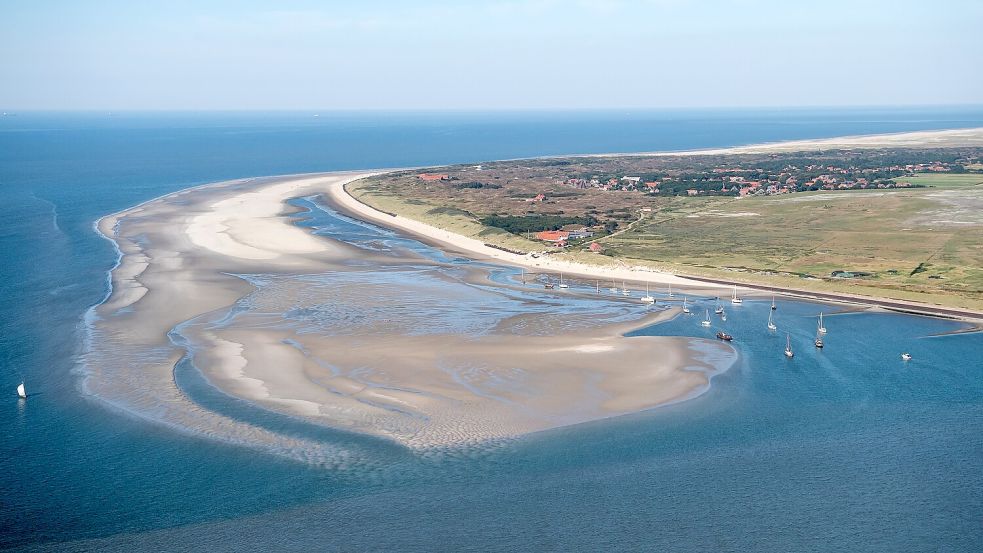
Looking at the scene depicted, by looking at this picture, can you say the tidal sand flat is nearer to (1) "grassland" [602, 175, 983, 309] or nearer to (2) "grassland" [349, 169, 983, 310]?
(2) "grassland" [349, 169, 983, 310]

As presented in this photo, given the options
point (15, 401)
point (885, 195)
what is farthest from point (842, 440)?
point (885, 195)

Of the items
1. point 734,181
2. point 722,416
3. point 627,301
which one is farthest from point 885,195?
point 722,416

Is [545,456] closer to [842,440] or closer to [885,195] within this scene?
[842,440]

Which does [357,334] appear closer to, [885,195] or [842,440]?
[842,440]

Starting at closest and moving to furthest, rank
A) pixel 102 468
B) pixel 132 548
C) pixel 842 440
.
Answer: pixel 132 548, pixel 102 468, pixel 842 440

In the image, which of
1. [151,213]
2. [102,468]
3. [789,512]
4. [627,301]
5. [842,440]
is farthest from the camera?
[151,213]

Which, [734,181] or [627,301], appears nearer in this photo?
[627,301]

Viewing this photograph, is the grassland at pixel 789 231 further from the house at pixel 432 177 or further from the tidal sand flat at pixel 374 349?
the tidal sand flat at pixel 374 349
